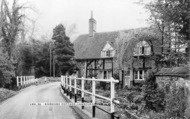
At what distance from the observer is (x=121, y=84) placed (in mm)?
26734

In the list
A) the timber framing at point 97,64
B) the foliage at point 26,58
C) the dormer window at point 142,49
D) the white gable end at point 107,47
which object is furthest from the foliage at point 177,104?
the foliage at point 26,58

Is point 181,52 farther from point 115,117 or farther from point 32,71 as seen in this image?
point 32,71

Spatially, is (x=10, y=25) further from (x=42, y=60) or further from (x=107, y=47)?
(x=42, y=60)

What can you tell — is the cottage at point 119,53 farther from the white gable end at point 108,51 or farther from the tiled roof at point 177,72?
the tiled roof at point 177,72

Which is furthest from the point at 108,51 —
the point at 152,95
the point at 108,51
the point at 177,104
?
the point at 177,104

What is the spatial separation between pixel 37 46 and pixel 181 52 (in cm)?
3759

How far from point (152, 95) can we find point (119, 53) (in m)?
14.6

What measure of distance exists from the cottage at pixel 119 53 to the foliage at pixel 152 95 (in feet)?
29.9

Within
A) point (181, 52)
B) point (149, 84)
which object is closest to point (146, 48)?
point (181, 52)

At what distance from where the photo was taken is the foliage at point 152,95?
10711mm

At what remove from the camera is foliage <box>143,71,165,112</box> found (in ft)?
35.1

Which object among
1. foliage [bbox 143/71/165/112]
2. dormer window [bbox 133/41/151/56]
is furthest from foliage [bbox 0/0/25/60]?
foliage [bbox 143/71/165/112]

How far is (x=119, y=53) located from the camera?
2577 cm

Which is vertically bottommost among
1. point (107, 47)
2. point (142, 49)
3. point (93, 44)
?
point (142, 49)
